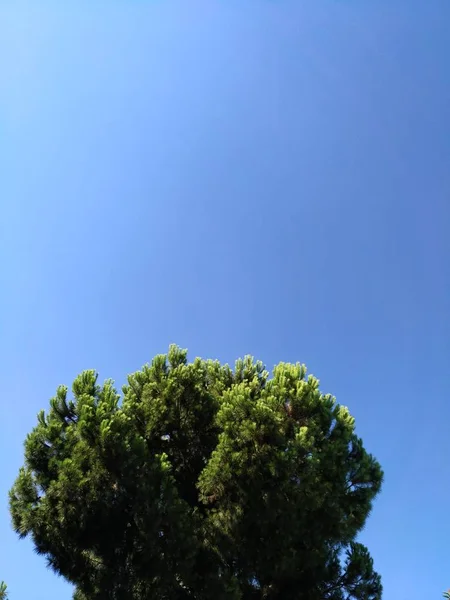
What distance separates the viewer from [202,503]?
10.8m

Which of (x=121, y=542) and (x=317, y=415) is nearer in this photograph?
(x=121, y=542)

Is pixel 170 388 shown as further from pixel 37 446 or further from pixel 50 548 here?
pixel 50 548

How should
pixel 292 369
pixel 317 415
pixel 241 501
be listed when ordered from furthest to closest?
pixel 292 369 → pixel 317 415 → pixel 241 501

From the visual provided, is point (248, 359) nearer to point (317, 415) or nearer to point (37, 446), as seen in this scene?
point (317, 415)

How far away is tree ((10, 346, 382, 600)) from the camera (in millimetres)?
9000

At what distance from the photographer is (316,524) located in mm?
10000

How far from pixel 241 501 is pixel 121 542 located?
9.33 ft

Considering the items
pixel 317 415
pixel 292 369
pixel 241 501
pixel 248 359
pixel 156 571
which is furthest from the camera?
pixel 248 359

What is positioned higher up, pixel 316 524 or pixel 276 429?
pixel 276 429

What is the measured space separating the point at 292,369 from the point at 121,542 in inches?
240

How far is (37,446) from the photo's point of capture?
32.7 feet

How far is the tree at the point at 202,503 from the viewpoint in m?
9.00

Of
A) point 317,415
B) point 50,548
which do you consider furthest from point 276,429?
point 50,548

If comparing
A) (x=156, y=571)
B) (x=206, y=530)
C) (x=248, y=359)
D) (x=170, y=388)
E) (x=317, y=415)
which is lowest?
(x=156, y=571)
